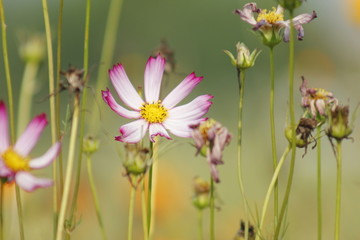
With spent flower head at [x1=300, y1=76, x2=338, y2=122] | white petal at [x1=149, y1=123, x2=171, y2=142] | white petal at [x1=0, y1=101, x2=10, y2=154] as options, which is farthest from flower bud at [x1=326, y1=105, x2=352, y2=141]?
white petal at [x1=0, y1=101, x2=10, y2=154]

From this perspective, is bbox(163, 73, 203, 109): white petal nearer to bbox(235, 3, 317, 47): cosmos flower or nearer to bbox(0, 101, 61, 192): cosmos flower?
bbox(235, 3, 317, 47): cosmos flower

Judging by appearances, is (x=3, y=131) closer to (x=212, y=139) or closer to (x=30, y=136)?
(x=30, y=136)

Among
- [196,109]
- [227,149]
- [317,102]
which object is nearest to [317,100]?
[317,102]

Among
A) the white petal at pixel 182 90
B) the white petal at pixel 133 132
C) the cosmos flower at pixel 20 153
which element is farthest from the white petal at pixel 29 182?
the white petal at pixel 182 90

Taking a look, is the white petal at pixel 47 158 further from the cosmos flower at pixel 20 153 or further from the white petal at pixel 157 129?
the white petal at pixel 157 129

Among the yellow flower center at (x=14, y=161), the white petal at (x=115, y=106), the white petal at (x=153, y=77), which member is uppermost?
the white petal at (x=153, y=77)

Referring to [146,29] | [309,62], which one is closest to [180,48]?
A: [146,29]
